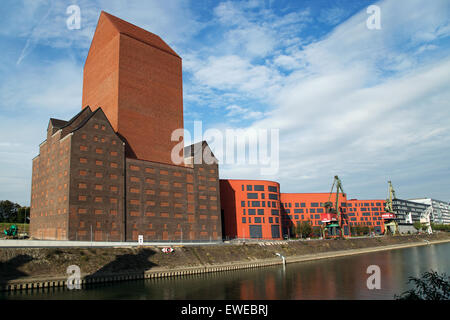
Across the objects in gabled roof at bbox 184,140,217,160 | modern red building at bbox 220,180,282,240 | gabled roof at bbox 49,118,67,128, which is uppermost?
gabled roof at bbox 49,118,67,128

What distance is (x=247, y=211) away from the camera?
11881 cm

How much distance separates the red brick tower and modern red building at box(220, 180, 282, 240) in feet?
99.7

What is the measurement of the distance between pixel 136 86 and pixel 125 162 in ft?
76.0

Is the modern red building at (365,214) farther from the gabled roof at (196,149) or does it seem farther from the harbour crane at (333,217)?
the gabled roof at (196,149)

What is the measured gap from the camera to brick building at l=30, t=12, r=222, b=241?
7369 centimetres

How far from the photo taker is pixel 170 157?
320 feet

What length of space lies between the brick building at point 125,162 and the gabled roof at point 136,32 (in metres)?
0.39

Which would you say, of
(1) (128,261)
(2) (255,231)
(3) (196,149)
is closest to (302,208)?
(2) (255,231)

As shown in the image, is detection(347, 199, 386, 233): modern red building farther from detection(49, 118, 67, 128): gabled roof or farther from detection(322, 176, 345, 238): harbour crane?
detection(49, 118, 67, 128): gabled roof

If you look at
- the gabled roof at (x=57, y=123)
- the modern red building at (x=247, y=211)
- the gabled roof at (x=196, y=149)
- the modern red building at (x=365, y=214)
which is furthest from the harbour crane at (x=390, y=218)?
the gabled roof at (x=57, y=123)

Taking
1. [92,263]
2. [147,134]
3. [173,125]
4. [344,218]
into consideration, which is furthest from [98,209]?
[344,218]

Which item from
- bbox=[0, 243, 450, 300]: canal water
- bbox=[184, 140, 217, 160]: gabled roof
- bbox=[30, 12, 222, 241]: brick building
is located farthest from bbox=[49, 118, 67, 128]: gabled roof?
bbox=[0, 243, 450, 300]: canal water

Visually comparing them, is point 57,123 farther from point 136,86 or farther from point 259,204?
point 259,204
